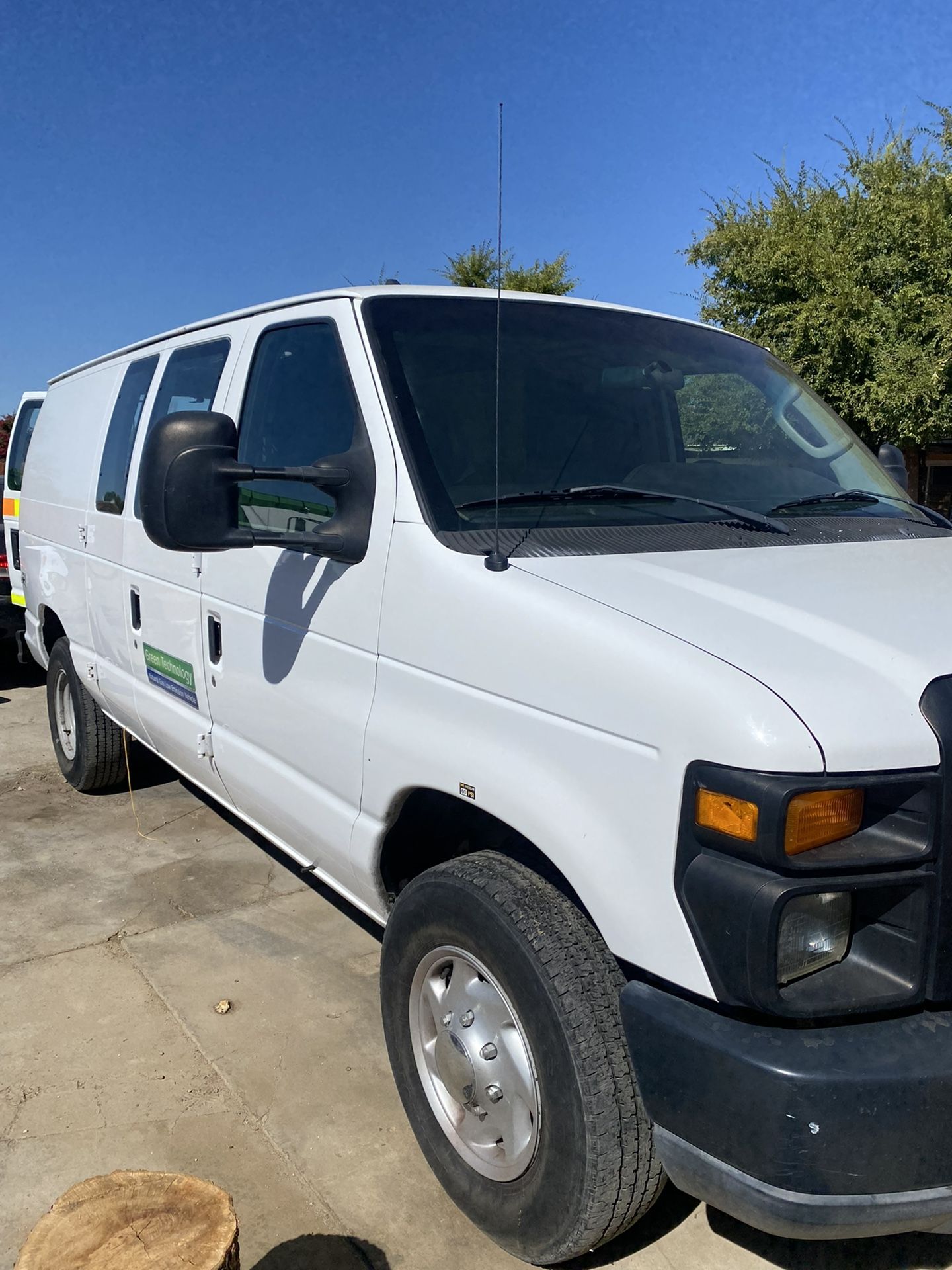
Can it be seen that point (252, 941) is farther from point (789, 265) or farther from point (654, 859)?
point (789, 265)

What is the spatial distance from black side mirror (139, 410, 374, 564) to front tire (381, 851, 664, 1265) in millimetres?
914

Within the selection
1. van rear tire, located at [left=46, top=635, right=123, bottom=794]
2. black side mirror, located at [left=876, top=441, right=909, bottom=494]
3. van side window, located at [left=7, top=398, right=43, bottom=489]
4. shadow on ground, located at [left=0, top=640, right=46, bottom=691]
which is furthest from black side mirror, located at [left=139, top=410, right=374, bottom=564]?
shadow on ground, located at [left=0, top=640, right=46, bottom=691]

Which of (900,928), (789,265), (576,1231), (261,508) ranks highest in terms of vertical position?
(789,265)

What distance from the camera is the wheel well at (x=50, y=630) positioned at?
229 inches

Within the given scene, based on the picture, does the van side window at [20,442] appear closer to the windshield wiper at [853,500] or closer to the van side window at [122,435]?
the van side window at [122,435]

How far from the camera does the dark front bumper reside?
173 centimetres

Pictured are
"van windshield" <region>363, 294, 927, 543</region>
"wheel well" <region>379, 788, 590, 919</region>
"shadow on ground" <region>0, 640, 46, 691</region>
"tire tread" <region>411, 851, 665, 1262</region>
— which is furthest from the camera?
"shadow on ground" <region>0, 640, 46, 691</region>

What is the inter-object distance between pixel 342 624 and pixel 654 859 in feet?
3.93

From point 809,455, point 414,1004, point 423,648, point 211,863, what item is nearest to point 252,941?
point 211,863

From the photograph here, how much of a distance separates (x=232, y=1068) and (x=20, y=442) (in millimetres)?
5889

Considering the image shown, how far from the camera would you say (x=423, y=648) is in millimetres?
2461

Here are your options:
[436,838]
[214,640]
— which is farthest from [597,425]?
[214,640]

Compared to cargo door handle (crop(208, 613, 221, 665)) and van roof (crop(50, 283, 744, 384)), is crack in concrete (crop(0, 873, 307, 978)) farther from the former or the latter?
van roof (crop(50, 283, 744, 384))

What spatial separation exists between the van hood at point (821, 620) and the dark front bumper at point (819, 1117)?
0.48 meters
